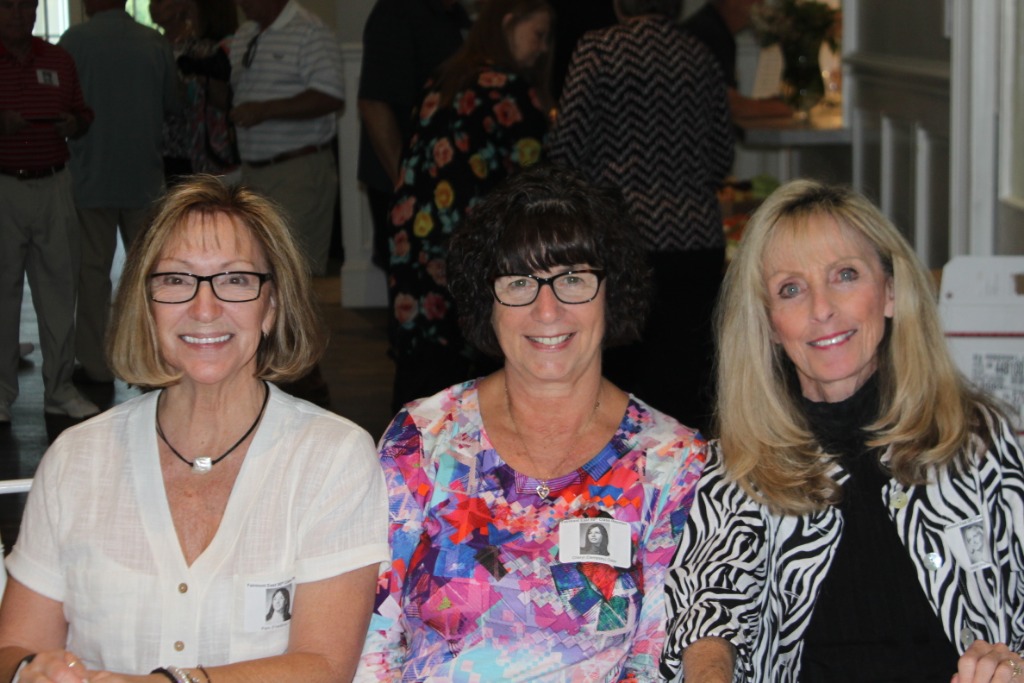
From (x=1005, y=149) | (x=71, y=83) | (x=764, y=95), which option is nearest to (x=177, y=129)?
(x=71, y=83)

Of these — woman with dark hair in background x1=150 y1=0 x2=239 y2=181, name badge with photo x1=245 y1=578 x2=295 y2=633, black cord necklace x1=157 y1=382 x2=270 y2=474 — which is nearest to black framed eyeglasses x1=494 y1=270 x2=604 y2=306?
black cord necklace x1=157 y1=382 x2=270 y2=474

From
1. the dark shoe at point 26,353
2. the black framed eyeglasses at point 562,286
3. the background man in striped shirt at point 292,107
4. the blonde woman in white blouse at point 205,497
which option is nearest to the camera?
the blonde woman in white blouse at point 205,497

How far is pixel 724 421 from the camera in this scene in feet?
7.37

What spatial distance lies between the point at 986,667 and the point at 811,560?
330 millimetres

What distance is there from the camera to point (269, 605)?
2.03 metres

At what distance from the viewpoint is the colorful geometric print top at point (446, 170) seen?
394 cm

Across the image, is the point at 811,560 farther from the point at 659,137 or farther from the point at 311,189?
the point at 311,189

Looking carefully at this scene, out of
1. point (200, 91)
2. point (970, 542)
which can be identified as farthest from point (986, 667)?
point (200, 91)

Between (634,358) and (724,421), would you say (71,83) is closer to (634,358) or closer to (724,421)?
Answer: (634,358)

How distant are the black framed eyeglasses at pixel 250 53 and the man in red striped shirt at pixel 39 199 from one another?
0.74 m

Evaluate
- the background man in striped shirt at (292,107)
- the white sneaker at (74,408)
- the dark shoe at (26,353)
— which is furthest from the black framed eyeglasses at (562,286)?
the dark shoe at (26,353)

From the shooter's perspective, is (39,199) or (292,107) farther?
(292,107)

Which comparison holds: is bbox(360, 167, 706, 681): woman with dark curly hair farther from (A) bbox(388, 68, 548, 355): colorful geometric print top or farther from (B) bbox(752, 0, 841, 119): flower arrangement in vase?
(B) bbox(752, 0, 841, 119): flower arrangement in vase

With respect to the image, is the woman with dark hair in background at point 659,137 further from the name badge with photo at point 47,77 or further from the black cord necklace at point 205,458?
the name badge with photo at point 47,77
